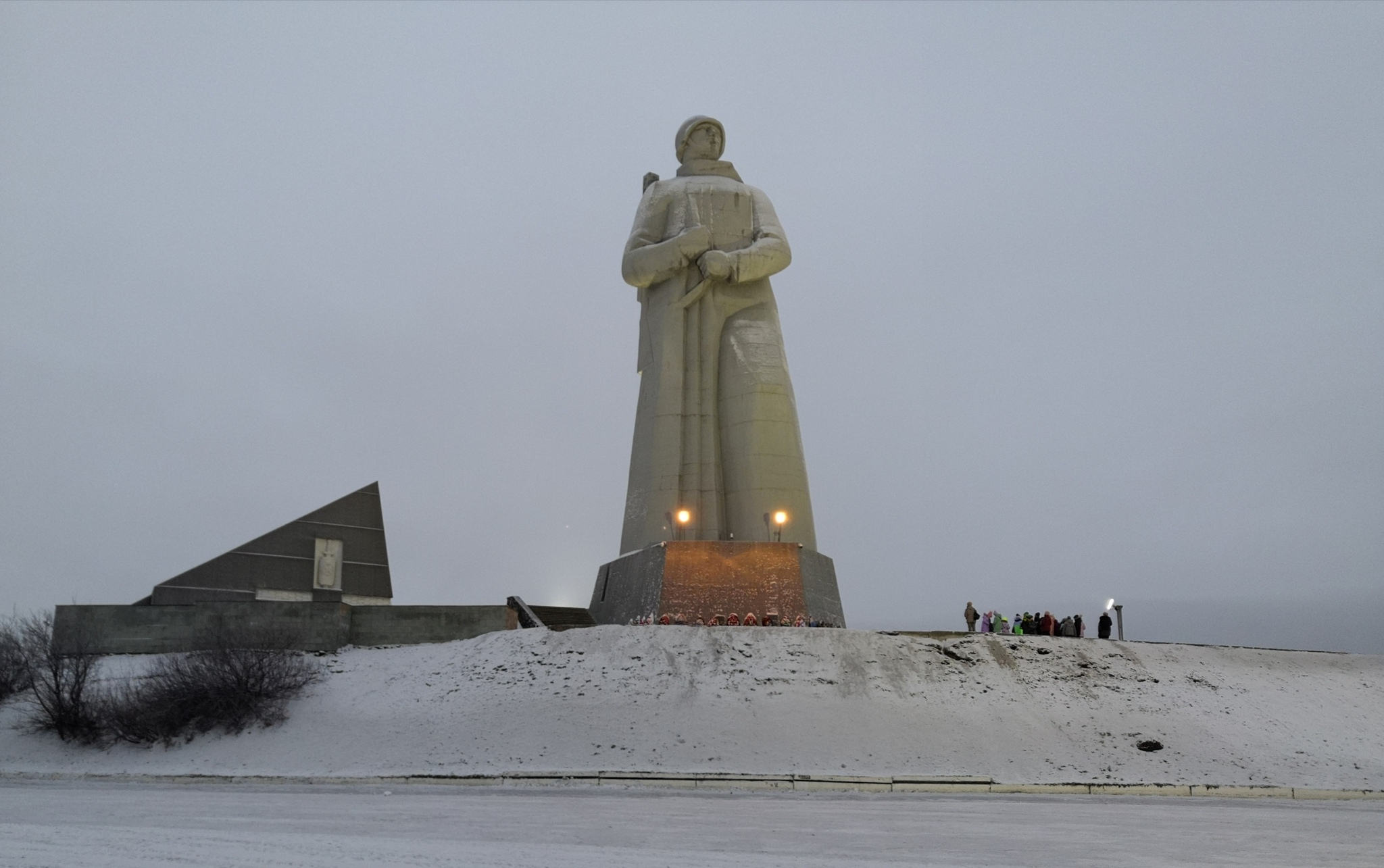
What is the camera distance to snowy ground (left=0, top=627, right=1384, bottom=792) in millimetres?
12516

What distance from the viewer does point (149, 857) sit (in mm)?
6504

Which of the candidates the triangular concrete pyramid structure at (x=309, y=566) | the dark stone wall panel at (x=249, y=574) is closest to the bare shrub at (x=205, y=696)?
the triangular concrete pyramid structure at (x=309, y=566)

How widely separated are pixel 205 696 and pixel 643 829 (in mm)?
8045

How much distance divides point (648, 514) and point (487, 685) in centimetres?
487

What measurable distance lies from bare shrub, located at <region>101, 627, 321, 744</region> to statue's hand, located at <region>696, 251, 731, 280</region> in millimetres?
8533

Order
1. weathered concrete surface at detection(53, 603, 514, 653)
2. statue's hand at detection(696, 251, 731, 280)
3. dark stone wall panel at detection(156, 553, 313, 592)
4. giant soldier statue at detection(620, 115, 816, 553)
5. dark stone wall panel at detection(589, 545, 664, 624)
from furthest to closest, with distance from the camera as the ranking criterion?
statue's hand at detection(696, 251, 731, 280) < giant soldier statue at detection(620, 115, 816, 553) < dark stone wall panel at detection(156, 553, 313, 592) < dark stone wall panel at detection(589, 545, 664, 624) < weathered concrete surface at detection(53, 603, 514, 653)

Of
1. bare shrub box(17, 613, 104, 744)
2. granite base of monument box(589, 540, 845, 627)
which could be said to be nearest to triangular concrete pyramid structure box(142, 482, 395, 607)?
bare shrub box(17, 613, 104, 744)

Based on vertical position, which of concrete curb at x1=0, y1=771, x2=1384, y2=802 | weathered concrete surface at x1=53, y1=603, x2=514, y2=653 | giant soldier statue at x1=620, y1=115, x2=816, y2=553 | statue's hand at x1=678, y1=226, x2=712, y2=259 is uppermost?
statue's hand at x1=678, y1=226, x2=712, y2=259

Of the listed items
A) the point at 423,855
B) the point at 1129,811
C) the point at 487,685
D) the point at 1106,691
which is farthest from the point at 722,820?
the point at 1106,691

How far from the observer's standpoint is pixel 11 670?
1541cm

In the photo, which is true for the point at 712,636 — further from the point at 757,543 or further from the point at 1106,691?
the point at 1106,691

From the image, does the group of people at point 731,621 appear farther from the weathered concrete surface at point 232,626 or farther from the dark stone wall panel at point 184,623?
the dark stone wall panel at point 184,623

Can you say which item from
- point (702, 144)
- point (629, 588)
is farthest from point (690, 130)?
point (629, 588)

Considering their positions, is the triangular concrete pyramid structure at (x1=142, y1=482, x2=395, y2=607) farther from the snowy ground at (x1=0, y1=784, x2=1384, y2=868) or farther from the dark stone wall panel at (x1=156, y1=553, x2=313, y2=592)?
the snowy ground at (x1=0, y1=784, x2=1384, y2=868)
